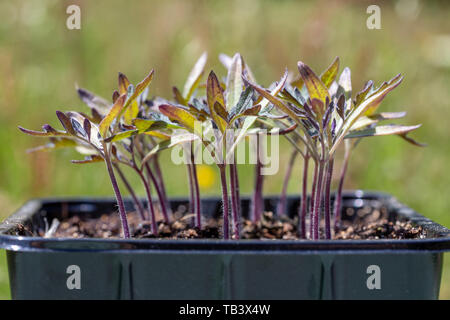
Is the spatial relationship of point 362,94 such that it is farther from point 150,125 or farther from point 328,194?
point 150,125

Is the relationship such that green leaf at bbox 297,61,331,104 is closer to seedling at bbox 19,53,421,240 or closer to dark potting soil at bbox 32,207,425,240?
seedling at bbox 19,53,421,240

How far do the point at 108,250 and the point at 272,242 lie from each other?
0.22 meters

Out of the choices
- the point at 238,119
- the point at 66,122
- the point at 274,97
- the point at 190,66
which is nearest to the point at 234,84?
the point at 238,119

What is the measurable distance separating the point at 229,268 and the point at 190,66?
1.80 metres

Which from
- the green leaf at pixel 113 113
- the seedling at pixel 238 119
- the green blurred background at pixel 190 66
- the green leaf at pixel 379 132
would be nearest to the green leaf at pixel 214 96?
the seedling at pixel 238 119

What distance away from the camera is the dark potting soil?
3.36 feet

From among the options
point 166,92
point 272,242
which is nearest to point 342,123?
point 272,242

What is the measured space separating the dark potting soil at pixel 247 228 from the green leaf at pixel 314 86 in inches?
11.8

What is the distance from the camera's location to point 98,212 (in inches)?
51.8

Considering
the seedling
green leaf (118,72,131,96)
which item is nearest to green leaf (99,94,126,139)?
the seedling

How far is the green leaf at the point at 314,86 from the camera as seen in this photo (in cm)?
84

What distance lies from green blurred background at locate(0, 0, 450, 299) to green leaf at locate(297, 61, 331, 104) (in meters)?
1.27

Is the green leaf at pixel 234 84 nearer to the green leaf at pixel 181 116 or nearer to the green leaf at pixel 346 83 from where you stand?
the green leaf at pixel 181 116
